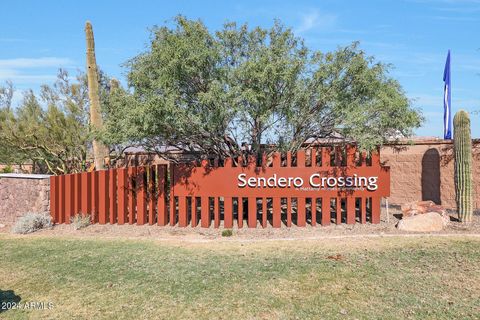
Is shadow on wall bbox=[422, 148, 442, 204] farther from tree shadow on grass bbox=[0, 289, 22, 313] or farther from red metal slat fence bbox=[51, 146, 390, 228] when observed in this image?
tree shadow on grass bbox=[0, 289, 22, 313]

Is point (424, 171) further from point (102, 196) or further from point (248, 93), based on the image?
point (102, 196)

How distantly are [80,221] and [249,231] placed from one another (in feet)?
14.0

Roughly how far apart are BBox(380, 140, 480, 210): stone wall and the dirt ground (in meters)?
1.47

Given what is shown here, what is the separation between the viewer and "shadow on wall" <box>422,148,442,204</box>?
1117 centimetres

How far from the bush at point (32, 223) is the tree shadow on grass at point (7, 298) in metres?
4.42

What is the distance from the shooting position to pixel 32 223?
9.43 meters

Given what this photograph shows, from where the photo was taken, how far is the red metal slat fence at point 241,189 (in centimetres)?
909

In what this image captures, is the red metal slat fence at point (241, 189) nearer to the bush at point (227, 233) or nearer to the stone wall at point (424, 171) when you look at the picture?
the bush at point (227, 233)

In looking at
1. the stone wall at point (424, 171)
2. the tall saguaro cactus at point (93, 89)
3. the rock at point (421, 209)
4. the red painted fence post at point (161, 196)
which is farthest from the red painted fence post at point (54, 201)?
the stone wall at point (424, 171)

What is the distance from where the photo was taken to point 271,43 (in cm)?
896

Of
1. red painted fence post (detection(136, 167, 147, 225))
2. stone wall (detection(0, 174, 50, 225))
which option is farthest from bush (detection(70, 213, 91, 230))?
red painted fence post (detection(136, 167, 147, 225))

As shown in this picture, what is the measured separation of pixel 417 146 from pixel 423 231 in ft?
12.8

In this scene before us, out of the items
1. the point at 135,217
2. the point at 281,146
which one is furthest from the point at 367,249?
the point at 135,217

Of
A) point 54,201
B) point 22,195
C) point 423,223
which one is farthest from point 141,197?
point 423,223
